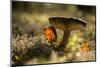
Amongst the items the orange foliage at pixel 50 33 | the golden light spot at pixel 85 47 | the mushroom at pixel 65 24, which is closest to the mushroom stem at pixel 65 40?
the mushroom at pixel 65 24

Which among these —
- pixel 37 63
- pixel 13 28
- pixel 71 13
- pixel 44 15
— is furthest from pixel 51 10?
pixel 37 63

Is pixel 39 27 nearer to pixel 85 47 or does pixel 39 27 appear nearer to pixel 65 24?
pixel 65 24

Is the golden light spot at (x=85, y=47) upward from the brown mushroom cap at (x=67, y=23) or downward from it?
downward

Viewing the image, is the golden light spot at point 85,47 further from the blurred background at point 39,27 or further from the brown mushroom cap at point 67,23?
the brown mushroom cap at point 67,23

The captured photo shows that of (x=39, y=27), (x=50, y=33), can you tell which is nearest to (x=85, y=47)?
(x=50, y=33)

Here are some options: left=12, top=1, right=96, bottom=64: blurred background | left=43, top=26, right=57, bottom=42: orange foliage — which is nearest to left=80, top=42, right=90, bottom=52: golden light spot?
left=12, top=1, right=96, bottom=64: blurred background

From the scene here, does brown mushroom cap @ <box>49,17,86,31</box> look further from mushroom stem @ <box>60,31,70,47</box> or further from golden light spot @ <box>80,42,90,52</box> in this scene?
golden light spot @ <box>80,42,90,52</box>
